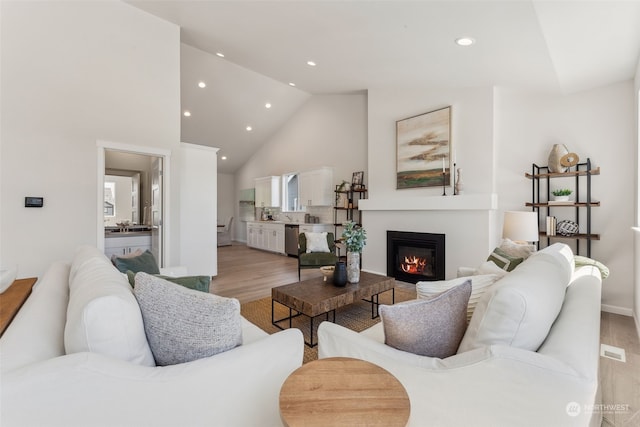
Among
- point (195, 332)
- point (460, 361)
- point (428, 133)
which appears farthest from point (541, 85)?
point (195, 332)

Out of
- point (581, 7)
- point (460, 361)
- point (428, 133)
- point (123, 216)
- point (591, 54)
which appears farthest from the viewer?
point (123, 216)

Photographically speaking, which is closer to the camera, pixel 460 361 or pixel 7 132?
pixel 460 361

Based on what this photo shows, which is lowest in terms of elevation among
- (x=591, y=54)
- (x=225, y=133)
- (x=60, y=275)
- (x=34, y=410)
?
(x=34, y=410)

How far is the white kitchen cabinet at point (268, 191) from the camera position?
8023 millimetres

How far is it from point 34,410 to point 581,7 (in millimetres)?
3611

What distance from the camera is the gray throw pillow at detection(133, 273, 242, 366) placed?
1081 mm

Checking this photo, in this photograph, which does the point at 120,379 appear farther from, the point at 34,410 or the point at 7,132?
the point at 7,132

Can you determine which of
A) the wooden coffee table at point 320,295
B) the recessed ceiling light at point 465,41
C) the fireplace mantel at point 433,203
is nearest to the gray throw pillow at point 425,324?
the wooden coffee table at point 320,295

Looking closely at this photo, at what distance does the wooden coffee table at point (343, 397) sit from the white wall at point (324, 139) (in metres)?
4.86

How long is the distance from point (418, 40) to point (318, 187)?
12.5ft

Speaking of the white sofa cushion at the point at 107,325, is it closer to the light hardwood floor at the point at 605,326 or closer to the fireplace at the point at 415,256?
the light hardwood floor at the point at 605,326

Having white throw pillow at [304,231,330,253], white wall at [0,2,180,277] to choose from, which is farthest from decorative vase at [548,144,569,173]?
white wall at [0,2,180,277]

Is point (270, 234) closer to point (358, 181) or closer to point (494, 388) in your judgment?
point (358, 181)

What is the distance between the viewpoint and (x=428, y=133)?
4359 mm
